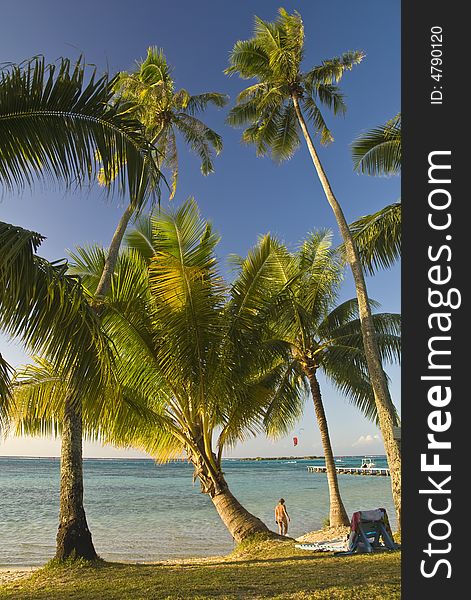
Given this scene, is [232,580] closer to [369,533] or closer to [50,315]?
[369,533]

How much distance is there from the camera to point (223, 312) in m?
12.5

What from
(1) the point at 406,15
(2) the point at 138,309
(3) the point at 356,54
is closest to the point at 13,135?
(1) the point at 406,15

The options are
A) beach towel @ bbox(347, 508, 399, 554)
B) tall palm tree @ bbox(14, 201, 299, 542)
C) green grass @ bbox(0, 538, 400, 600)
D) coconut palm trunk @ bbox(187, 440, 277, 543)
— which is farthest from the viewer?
coconut palm trunk @ bbox(187, 440, 277, 543)

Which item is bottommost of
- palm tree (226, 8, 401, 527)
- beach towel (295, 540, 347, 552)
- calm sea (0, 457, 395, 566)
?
calm sea (0, 457, 395, 566)

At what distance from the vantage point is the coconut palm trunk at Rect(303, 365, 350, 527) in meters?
15.8

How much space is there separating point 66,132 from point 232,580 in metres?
6.31

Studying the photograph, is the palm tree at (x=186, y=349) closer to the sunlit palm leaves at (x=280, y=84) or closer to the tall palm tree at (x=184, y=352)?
the tall palm tree at (x=184, y=352)

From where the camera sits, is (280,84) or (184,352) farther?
(280,84)

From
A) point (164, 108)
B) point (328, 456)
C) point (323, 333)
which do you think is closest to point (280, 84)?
point (164, 108)

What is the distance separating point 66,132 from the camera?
237 inches

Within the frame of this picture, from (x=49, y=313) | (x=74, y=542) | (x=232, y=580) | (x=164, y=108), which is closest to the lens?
(x=49, y=313)

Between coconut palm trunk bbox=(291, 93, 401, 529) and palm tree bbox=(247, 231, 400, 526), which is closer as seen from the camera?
coconut palm trunk bbox=(291, 93, 401, 529)

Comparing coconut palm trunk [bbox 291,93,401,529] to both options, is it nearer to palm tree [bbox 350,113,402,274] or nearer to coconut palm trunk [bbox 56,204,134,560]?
palm tree [bbox 350,113,402,274]

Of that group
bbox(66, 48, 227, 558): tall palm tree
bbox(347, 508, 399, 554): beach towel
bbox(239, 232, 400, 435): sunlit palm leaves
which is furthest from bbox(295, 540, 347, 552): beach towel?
bbox(66, 48, 227, 558): tall palm tree
